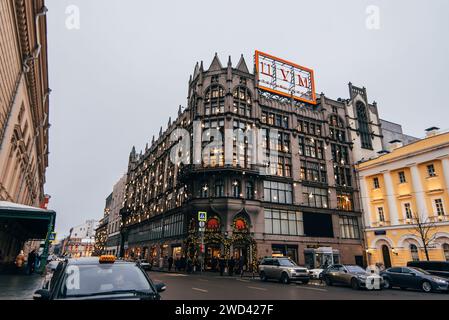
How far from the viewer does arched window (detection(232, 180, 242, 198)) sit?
36575mm

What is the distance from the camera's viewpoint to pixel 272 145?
42.4 meters

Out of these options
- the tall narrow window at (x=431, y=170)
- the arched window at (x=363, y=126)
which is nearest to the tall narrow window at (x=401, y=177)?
the tall narrow window at (x=431, y=170)

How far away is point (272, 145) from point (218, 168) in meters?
10.9

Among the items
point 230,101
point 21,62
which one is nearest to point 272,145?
point 230,101

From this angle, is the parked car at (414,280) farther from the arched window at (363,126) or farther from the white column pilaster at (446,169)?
the arched window at (363,126)

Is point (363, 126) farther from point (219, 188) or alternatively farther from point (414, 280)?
point (414, 280)

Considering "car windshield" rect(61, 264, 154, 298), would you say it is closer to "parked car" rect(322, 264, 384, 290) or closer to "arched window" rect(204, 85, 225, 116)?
"parked car" rect(322, 264, 384, 290)

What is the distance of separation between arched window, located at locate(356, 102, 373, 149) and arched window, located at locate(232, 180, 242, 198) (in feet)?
91.3

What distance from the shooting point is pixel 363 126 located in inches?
2044

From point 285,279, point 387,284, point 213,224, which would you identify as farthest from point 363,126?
point 285,279

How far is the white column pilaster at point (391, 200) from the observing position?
4024 cm

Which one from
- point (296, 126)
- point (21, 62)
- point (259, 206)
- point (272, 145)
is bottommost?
point (259, 206)

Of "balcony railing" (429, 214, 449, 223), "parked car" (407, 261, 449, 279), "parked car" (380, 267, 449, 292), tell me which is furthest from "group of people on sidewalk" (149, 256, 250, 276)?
"balcony railing" (429, 214, 449, 223)
